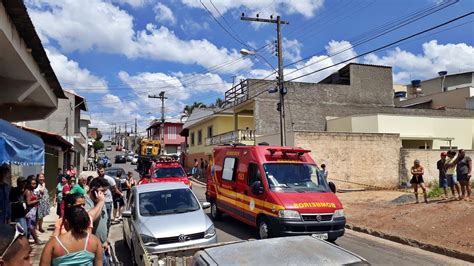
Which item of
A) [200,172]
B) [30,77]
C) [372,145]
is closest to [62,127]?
[200,172]

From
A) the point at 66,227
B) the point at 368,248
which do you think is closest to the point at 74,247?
the point at 66,227

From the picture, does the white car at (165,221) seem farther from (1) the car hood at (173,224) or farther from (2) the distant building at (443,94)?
(2) the distant building at (443,94)

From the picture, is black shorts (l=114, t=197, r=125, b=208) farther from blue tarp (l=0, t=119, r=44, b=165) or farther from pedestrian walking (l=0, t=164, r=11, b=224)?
blue tarp (l=0, t=119, r=44, b=165)

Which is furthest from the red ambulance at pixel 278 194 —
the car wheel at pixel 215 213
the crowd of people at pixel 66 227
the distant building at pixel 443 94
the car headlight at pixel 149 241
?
the distant building at pixel 443 94

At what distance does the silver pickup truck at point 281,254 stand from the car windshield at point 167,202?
4644 millimetres

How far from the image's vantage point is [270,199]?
361 inches

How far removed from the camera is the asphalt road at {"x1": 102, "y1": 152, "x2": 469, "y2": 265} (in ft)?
27.6

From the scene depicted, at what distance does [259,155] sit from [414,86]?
48638 millimetres

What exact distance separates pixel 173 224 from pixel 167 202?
111cm

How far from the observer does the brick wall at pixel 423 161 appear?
24.6 metres

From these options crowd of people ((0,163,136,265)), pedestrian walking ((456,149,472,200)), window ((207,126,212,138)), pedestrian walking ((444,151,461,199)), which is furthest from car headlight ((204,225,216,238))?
window ((207,126,212,138))

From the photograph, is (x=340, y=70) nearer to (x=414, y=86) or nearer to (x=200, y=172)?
(x=200, y=172)

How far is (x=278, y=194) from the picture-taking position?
9.23m

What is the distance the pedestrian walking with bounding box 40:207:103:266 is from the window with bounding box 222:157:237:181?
25.2 feet
